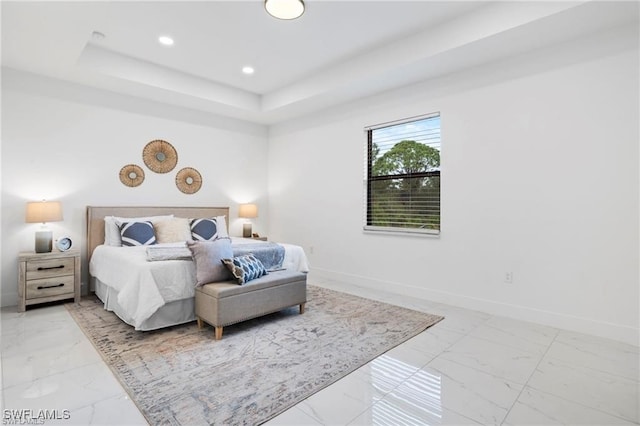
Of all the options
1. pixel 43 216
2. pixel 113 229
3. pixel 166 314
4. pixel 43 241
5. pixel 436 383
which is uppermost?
pixel 43 216

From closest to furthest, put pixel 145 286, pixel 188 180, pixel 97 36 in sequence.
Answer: pixel 145 286 < pixel 97 36 < pixel 188 180

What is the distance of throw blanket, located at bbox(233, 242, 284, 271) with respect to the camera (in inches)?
138

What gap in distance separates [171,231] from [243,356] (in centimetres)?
245

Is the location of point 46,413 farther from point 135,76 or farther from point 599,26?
point 599,26

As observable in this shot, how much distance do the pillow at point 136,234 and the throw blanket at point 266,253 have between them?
Result: 4.06 ft

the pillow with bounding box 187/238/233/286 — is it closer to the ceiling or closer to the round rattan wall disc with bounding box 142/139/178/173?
the ceiling

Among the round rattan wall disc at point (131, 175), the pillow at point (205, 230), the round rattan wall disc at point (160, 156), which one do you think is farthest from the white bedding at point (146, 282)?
the round rattan wall disc at point (160, 156)

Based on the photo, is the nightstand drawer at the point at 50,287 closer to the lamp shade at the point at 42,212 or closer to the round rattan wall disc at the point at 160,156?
the lamp shade at the point at 42,212

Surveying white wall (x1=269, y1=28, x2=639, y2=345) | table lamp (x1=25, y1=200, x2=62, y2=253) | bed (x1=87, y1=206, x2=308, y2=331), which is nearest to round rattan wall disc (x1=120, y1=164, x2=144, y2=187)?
table lamp (x1=25, y1=200, x2=62, y2=253)

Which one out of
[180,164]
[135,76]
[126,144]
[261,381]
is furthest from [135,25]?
[261,381]

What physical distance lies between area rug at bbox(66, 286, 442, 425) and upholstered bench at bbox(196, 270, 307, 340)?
15cm

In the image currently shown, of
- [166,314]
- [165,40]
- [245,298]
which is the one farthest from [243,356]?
[165,40]

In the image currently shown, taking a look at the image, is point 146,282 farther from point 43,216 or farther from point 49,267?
point 43,216

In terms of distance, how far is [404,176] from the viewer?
14.2ft
